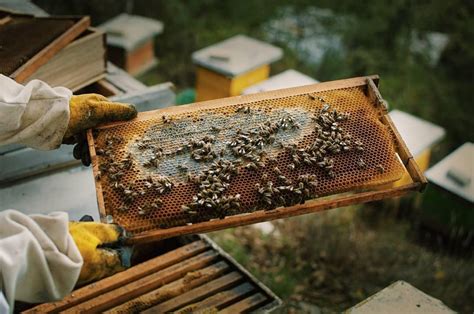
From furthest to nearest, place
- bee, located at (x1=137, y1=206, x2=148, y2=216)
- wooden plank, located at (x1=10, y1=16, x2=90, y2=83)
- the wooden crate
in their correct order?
1. wooden plank, located at (x1=10, y1=16, x2=90, y2=83)
2. the wooden crate
3. bee, located at (x1=137, y1=206, x2=148, y2=216)

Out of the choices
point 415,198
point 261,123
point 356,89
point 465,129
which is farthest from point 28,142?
point 465,129

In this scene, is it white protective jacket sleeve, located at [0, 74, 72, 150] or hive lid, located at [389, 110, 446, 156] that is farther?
hive lid, located at [389, 110, 446, 156]

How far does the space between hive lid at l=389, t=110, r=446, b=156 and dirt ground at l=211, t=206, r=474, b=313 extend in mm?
1112

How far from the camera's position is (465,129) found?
7.97 metres

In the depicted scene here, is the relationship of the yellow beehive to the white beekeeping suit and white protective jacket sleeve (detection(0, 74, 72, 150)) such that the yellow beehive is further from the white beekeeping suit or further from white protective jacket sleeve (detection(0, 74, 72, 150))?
the white beekeeping suit

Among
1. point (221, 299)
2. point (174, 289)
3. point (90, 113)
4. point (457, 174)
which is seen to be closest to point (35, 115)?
point (90, 113)

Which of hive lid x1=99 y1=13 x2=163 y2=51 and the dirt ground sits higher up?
hive lid x1=99 y1=13 x2=163 y2=51

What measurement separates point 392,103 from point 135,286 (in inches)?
220

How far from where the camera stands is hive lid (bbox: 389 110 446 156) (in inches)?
215

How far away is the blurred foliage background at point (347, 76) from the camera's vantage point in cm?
541

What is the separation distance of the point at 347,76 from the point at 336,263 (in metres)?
3.67

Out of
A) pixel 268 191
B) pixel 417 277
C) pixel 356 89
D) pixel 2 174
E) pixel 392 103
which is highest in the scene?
Answer: pixel 356 89

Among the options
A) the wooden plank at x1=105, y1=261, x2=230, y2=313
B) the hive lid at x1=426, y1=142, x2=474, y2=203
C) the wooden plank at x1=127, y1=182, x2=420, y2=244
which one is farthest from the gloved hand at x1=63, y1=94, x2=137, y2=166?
the hive lid at x1=426, y1=142, x2=474, y2=203

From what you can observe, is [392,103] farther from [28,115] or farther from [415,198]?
[28,115]
